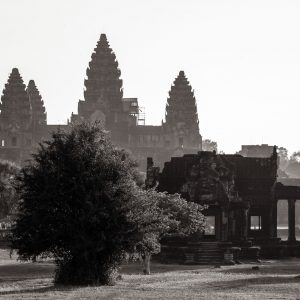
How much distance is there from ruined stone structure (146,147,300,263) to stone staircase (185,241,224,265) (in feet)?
0.21

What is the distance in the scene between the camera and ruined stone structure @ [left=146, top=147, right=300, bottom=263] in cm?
7794

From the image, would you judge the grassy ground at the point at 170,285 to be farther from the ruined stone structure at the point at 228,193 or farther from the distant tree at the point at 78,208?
the ruined stone structure at the point at 228,193

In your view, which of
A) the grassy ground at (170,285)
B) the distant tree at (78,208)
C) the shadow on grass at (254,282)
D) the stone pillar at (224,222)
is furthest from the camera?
the stone pillar at (224,222)

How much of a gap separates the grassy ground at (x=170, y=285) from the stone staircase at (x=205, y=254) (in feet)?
17.9

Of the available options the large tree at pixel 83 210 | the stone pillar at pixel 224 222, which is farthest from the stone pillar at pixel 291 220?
the large tree at pixel 83 210

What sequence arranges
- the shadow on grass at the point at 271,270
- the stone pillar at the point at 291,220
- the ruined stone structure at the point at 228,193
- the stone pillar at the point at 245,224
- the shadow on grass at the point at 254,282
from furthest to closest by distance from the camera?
the stone pillar at the point at 291,220 → the stone pillar at the point at 245,224 → the ruined stone structure at the point at 228,193 → the shadow on grass at the point at 271,270 → the shadow on grass at the point at 254,282

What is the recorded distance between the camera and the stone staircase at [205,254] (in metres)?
74.8

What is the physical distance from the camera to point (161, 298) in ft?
136

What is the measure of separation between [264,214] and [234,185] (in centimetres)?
762

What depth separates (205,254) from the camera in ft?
248

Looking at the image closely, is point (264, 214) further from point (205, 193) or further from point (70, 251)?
point (70, 251)

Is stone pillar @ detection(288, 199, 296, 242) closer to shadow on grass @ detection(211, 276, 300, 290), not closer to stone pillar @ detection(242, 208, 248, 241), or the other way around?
stone pillar @ detection(242, 208, 248, 241)

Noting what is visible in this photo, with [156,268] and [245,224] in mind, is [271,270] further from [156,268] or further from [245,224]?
[245,224]

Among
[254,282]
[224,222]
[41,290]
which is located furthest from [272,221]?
[41,290]
